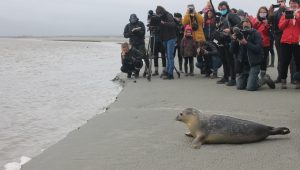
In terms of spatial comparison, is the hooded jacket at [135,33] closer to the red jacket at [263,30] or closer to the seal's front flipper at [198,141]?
the red jacket at [263,30]

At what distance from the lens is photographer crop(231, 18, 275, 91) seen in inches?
373

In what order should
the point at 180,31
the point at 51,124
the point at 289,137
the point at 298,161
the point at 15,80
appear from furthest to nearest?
the point at 15,80
the point at 180,31
the point at 51,124
the point at 289,137
the point at 298,161

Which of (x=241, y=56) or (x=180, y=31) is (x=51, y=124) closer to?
(x=241, y=56)

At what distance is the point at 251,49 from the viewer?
9.58 metres

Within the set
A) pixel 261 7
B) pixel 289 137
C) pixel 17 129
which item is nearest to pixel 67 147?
pixel 17 129

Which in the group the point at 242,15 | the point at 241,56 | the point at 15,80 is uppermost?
the point at 242,15

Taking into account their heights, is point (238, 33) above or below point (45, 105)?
above

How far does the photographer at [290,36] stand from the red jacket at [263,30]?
1.02m

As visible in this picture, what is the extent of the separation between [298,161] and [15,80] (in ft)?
39.2

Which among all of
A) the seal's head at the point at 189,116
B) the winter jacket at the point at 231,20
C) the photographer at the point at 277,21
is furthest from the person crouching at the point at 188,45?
the seal's head at the point at 189,116

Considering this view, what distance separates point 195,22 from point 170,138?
6.70 meters

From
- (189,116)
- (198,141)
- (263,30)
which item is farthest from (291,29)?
(198,141)

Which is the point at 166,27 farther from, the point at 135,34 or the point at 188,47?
the point at 135,34

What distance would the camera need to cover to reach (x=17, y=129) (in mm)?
7793
